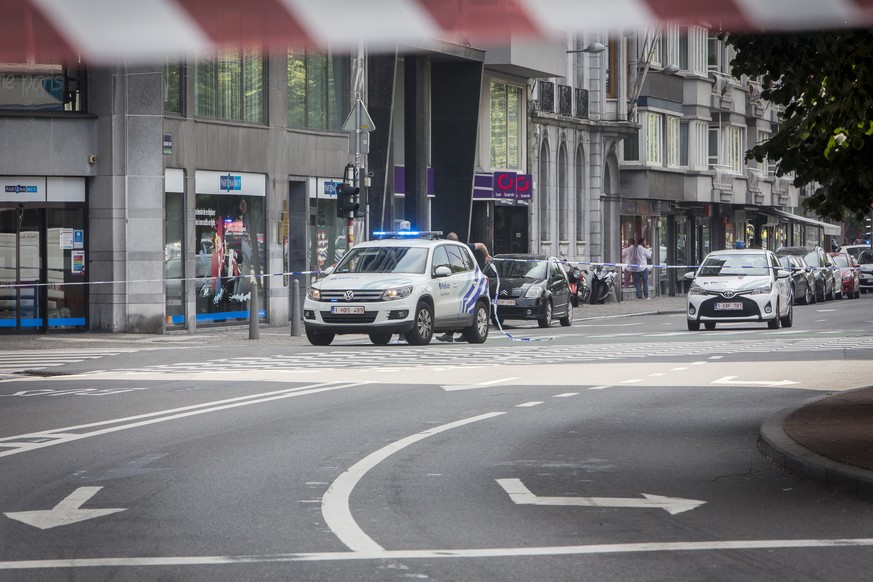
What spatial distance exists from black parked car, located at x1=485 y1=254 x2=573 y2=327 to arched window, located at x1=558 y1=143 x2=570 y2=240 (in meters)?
18.4

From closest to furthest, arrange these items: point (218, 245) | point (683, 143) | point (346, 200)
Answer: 1. point (346, 200)
2. point (218, 245)
3. point (683, 143)

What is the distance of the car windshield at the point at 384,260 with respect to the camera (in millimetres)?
28125

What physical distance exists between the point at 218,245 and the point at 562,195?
24292mm

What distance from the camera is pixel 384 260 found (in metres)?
28.4

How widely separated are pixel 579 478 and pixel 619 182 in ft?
163

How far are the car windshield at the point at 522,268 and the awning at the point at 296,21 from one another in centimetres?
3061

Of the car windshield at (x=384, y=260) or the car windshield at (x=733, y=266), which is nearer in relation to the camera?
the car windshield at (x=384, y=260)

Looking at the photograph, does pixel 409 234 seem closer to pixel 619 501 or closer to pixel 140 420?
pixel 140 420

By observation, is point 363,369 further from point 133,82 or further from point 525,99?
point 525,99

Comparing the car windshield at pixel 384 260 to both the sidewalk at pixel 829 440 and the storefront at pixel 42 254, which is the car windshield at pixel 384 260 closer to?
the storefront at pixel 42 254

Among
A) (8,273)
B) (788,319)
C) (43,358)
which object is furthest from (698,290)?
(43,358)

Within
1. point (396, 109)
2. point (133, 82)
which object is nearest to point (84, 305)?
point (133, 82)

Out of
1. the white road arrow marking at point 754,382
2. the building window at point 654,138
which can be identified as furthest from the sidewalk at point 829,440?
the building window at point 654,138

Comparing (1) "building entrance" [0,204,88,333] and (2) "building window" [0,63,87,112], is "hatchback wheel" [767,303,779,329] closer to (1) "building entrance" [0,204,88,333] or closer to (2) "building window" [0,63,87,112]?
(1) "building entrance" [0,204,88,333]
